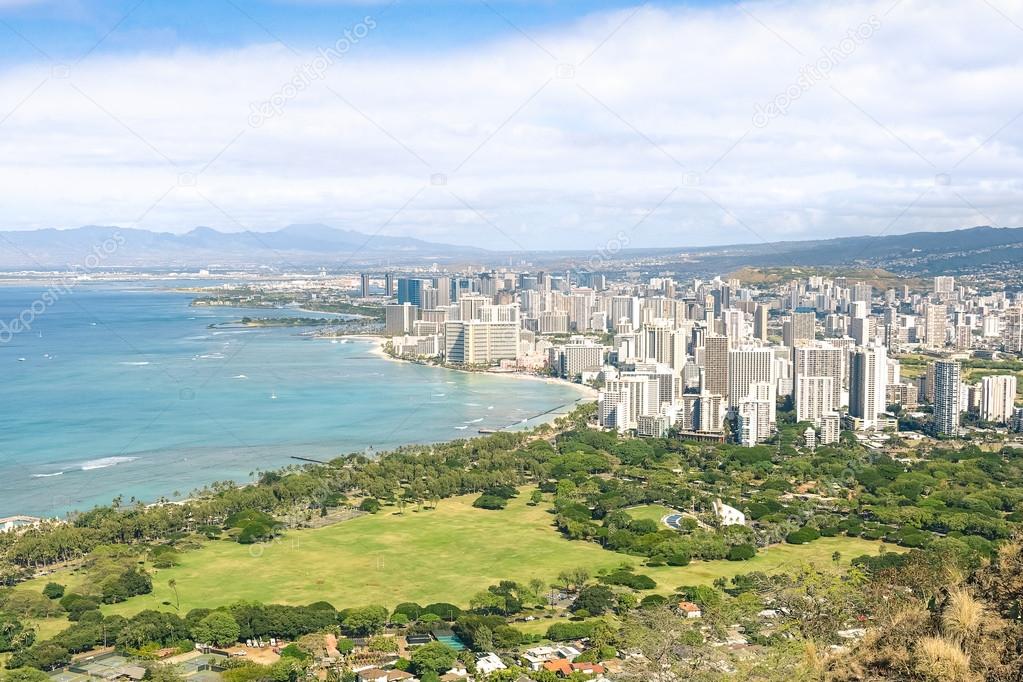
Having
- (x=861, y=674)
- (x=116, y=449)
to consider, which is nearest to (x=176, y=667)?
(x=861, y=674)

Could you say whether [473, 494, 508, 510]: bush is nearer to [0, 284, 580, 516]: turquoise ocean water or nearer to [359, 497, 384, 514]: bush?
[359, 497, 384, 514]: bush

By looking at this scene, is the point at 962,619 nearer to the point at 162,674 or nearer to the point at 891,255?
the point at 162,674

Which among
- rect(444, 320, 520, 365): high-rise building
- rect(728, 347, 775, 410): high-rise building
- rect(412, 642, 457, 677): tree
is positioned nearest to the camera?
rect(412, 642, 457, 677): tree

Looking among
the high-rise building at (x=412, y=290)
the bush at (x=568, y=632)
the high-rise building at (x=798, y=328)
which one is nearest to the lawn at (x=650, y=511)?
the bush at (x=568, y=632)

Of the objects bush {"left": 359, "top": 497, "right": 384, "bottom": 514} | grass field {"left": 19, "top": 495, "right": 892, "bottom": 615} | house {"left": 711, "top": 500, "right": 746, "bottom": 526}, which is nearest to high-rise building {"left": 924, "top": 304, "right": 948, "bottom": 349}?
house {"left": 711, "top": 500, "right": 746, "bottom": 526}

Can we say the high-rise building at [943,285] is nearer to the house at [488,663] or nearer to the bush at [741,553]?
the bush at [741,553]

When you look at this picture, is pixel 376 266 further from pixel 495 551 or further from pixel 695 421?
pixel 495 551
